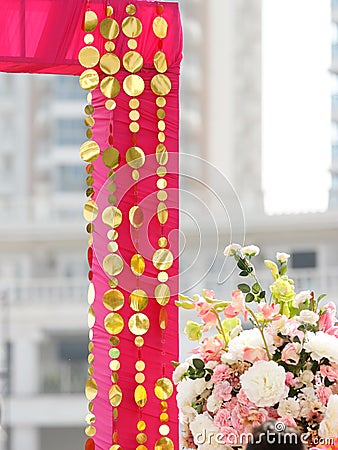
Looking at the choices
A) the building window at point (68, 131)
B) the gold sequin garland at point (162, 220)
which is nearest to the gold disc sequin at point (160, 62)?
the gold sequin garland at point (162, 220)

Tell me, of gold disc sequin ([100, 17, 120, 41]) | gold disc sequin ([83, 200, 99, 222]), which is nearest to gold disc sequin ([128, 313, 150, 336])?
gold disc sequin ([83, 200, 99, 222])

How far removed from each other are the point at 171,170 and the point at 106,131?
15 cm

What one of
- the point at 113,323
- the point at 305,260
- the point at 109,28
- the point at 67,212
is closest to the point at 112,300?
the point at 113,323

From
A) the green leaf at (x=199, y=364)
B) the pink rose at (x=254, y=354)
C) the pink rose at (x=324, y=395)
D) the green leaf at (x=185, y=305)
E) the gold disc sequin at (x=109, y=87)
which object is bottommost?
the pink rose at (x=324, y=395)

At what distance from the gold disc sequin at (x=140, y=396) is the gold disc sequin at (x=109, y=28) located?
665mm

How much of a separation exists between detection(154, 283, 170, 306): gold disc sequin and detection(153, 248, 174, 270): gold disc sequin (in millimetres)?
36

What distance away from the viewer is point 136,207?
5.50ft

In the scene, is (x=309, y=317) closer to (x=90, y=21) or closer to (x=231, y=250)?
(x=231, y=250)

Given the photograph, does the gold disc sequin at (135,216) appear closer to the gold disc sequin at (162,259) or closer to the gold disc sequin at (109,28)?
the gold disc sequin at (162,259)

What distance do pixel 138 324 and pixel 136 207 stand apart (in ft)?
0.73

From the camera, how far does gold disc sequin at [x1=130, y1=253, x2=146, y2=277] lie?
5.49 ft

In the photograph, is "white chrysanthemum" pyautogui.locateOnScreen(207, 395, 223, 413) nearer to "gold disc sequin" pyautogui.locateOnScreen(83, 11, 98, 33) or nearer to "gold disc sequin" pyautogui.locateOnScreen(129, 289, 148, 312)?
"gold disc sequin" pyautogui.locateOnScreen(129, 289, 148, 312)

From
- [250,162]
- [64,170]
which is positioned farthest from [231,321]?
[64,170]

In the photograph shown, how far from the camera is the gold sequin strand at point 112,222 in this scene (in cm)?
165
